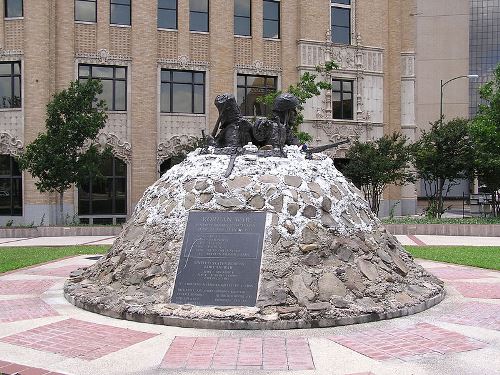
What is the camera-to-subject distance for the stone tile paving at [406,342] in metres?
6.48

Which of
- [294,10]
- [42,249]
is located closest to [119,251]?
[42,249]

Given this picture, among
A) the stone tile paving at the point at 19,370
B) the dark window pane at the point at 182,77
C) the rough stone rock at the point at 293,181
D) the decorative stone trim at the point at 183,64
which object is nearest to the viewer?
the stone tile paving at the point at 19,370

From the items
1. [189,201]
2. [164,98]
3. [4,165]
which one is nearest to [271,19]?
[164,98]

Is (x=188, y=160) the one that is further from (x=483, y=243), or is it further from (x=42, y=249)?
(x=483, y=243)

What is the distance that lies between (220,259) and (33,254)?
34.4 feet

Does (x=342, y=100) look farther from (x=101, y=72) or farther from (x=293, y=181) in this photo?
(x=293, y=181)

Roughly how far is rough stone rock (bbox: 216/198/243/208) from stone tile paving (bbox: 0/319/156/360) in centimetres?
263

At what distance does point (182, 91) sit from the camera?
32.3 metres

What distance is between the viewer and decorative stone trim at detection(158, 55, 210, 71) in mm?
31656

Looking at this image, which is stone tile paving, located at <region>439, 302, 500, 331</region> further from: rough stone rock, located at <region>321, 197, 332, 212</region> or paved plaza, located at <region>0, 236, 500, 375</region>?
rough stone rock, located at <region>321, 197, 332, 212</region>

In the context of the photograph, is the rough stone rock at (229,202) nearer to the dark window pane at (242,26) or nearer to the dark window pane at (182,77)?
the dark window pane at (182,77)

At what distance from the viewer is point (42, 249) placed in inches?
738

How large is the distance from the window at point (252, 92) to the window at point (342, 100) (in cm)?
429

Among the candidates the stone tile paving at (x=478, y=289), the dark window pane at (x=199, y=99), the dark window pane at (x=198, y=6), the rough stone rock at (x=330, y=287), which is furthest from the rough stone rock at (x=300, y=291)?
the dark window pane at (x=198, y=6)
